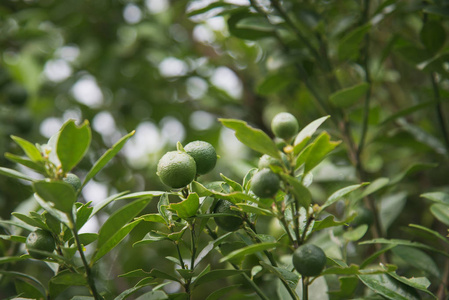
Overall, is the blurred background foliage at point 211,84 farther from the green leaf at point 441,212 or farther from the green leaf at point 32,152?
the green leaf at point 32,152

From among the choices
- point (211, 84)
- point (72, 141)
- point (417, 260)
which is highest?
point (72, 141)

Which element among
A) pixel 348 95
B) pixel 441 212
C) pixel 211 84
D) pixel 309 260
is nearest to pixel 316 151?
pixel 309 260

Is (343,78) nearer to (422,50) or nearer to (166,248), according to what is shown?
(422,50)

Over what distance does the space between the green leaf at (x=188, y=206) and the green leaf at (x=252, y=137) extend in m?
0.13

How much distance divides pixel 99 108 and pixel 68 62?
27 centimetres

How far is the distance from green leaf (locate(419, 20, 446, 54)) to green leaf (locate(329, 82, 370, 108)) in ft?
0.79

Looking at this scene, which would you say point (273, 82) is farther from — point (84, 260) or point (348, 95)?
point (84, 260)

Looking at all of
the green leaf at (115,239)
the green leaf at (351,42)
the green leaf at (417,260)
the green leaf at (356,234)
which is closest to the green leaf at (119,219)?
the green leaf at (115,239)

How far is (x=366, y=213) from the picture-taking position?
4.07 ft

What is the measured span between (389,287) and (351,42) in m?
0.69

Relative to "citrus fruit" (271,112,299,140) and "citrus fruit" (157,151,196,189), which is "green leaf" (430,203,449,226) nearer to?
"citrus fruit" (271,112,299,140)

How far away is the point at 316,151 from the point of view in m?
0.71

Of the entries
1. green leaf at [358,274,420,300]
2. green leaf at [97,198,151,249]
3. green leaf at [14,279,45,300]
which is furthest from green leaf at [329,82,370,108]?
green leaf at [14,279,45,300]

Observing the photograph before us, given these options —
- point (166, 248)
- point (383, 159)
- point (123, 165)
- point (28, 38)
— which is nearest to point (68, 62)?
A: point (28, 38)
